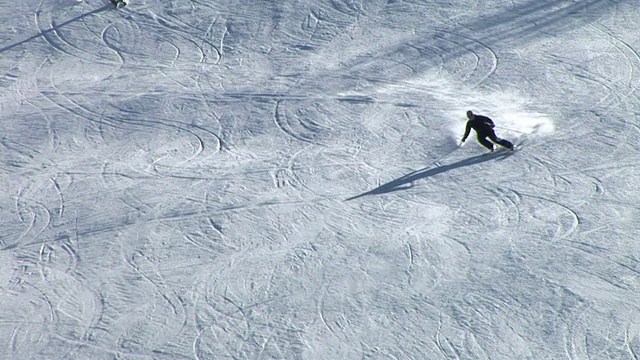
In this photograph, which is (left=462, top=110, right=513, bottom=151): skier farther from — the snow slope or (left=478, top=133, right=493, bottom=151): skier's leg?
the snow slope

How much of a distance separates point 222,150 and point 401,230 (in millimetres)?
3111

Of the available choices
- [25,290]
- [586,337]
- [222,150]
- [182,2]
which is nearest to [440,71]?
[222,150]

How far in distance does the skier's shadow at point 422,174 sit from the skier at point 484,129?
0.15 meters

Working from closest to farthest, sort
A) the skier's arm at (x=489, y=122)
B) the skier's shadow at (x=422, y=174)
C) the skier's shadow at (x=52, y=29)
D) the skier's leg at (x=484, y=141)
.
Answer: the skier's shadow at (x=422, y=174)
the skier's arm at (x=489, y=122)
the skier's leg at (x=484, y=141)
the skier's shadow at (x=52, y=29)

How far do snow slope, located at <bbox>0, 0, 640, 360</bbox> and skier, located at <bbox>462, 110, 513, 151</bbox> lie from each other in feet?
0.61

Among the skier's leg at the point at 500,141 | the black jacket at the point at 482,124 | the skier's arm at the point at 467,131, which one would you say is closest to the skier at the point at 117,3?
the skier's arm at the point at 467,131

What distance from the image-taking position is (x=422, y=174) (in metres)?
11.3

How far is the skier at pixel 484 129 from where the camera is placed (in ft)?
37.5

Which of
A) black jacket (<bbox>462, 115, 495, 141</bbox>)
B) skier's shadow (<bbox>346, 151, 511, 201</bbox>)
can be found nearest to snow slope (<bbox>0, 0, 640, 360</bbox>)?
Result: skier's shadow (<bbox>346, 151, 511, 201</bbox>)

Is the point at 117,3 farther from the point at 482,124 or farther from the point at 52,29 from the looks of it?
the point at 482,124

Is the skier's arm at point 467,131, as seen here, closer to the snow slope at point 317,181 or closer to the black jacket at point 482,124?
the black jacket at point 482,124

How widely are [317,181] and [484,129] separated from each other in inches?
94.4

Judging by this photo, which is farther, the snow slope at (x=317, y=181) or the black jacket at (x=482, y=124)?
the black jacket at (x=482, y=124)

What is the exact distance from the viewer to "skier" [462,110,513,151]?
11.4 metres
